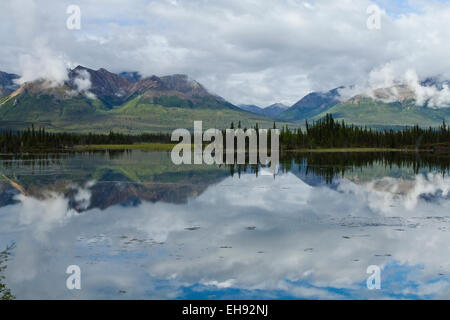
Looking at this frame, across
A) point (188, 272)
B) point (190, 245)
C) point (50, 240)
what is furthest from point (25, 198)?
point (188, 272)

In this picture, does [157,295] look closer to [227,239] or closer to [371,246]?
[227,239]

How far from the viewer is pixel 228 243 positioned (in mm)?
24047

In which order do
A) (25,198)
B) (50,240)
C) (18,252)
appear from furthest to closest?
1. (25,198)
2. (50,240)
3. (18,252)

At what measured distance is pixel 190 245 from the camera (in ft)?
77.6

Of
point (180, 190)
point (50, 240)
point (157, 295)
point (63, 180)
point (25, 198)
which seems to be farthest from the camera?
point (63, 180)

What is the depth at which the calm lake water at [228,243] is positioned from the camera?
17.4 meters

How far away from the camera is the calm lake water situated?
1744 cm

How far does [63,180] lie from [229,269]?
41.9 metres

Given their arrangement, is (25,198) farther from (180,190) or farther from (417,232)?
(417,232)
